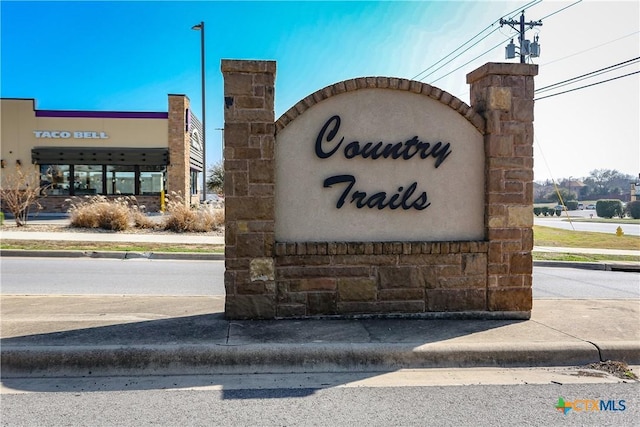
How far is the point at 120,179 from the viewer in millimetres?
29688

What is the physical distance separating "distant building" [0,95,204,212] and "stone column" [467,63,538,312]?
24597 millimetres

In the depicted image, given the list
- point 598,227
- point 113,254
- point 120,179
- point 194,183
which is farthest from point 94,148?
point 598,227

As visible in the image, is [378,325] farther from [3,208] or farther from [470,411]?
[3,208]

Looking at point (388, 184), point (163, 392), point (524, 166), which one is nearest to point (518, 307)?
point (524, 166)

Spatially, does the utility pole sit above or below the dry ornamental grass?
above

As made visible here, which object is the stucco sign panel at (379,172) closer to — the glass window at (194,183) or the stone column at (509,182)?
the stone column at (509,182)

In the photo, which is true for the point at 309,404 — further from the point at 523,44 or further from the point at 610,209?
the point at 610,209

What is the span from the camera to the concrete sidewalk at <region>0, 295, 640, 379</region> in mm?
4535

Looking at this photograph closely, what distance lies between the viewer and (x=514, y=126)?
20.4ft

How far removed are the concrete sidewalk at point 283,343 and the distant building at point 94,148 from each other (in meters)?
23.9

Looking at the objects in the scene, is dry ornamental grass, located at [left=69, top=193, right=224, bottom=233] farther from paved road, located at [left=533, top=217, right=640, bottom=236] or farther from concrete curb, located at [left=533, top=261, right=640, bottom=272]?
paved road, located at [left=533, top=217, right=640, bottom=236]

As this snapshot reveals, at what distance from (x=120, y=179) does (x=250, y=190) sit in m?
26.5

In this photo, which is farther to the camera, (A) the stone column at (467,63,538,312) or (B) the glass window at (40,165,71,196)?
(B) the glass window at (40,165,71,196)

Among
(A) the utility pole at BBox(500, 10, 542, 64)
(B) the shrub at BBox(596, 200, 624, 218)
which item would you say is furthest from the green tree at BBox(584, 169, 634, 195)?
(A) the utility pole at BBox(500, 10, 542, 64)
